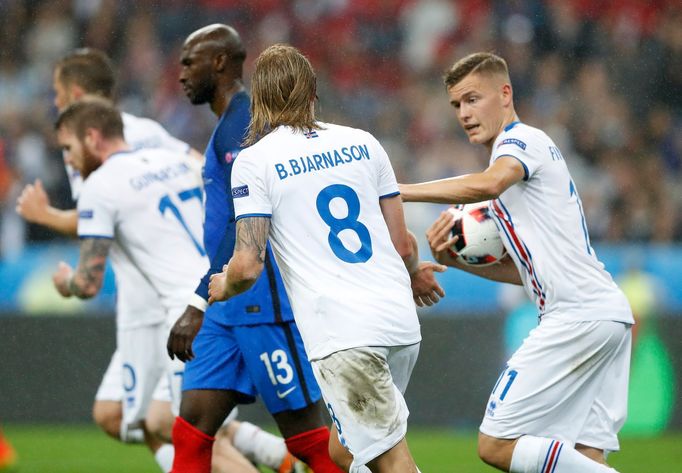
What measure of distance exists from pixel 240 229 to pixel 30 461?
4991 millimetres

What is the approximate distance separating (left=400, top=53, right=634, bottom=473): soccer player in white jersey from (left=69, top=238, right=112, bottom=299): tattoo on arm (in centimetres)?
221

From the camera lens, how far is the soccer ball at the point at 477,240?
5.68 metres

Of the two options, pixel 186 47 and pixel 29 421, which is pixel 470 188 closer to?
pixel 186 47

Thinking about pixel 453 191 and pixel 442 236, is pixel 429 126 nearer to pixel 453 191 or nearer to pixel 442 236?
pixel 442 236

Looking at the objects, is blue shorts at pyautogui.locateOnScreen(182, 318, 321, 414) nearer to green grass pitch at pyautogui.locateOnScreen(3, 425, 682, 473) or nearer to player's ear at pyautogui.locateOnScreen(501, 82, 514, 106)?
player's ear at pyautogui.locateOnScreen(501, 82, 514, 106)

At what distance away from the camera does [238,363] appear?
570 cm

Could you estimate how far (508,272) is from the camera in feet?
19.1

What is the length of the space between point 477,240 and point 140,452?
17.1 ft

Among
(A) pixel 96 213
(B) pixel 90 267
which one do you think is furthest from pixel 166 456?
(A) pixel 96 213

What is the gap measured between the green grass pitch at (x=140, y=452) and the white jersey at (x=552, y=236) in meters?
3.24

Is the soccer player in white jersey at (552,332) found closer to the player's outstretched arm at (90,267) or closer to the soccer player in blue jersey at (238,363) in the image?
the soccer player in blue jersey at (238,363)

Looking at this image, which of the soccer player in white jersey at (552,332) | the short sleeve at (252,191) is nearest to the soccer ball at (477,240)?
the soccer player in white jersey at (552,332)

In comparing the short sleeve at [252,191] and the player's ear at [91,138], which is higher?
the player's ear at [91,138]

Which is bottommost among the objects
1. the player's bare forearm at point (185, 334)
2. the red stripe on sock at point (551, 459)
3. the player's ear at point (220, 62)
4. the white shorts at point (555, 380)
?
the red stripe on sock at point (551, 459)
